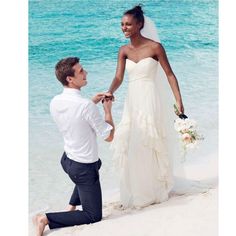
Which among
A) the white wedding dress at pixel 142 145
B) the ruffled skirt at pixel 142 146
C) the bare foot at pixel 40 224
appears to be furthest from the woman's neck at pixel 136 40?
the bare foot at pixel 40 224

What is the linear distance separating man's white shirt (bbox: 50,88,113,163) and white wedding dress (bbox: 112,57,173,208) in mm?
281

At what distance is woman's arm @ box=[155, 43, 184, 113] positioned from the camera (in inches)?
168

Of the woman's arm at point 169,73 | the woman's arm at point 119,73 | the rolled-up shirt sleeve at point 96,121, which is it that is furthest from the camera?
the woman's arm at point 119,73

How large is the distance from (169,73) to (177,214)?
3.01ft

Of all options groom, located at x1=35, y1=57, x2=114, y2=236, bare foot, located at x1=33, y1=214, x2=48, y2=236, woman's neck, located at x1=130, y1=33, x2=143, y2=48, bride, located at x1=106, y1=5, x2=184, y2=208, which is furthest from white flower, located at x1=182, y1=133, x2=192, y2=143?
bare foot, located at x1=33, y1=214, x2=48, y2=236

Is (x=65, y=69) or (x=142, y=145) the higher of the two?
(x=65, y=69)

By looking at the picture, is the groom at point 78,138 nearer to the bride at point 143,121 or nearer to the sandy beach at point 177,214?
the sandy beach at point 177,214

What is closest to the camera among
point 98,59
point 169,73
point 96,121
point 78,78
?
point 96,121

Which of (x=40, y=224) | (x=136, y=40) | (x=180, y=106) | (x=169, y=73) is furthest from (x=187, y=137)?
(x=40, y=224)

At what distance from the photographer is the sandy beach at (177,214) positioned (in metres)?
4.13

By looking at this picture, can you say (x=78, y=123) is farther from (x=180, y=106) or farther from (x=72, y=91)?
(x=180, y=106)

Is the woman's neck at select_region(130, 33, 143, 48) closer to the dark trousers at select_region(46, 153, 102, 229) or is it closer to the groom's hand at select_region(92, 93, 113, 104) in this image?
the groom's hand at select_region(92, 93, 113, 104)

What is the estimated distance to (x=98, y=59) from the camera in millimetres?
A: 4469
